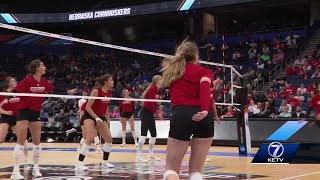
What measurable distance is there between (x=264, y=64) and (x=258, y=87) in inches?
78.5

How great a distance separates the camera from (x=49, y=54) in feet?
100

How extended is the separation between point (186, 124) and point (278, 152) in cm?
494

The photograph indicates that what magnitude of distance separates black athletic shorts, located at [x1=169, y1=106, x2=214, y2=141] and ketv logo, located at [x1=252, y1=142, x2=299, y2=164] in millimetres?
4659

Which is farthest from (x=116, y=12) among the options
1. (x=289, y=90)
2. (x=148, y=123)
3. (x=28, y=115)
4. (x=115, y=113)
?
(x=28, y=115)

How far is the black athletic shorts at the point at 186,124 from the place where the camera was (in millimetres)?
4504

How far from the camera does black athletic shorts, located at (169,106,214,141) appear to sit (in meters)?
4.50

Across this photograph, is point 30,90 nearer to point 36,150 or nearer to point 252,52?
point 36,150

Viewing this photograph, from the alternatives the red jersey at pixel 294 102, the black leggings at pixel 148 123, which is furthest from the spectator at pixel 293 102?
the black leggings at pixel 148 123

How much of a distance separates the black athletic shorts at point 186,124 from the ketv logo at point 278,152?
183 inches

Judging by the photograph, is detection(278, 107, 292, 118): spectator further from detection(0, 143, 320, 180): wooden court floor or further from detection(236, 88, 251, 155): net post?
detection(0, 143, 320, 180): wooden court floor

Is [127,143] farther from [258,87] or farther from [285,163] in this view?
[285,163]

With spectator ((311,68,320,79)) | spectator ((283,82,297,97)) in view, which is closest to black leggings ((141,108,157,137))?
spectator ((283,82,297,97))

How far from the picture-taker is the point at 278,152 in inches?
353

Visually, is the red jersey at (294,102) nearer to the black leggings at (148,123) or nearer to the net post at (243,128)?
the net post at (243,128)
